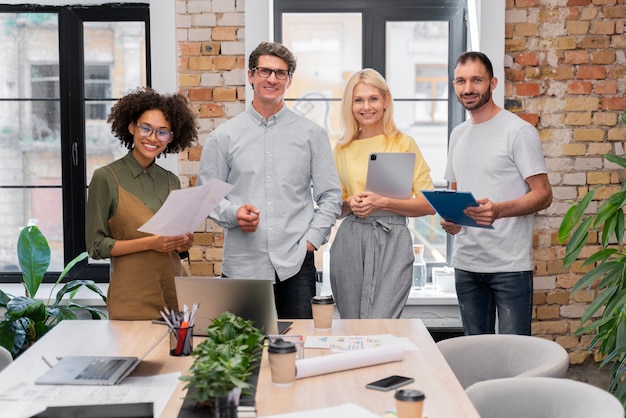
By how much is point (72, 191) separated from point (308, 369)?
2.86 meters

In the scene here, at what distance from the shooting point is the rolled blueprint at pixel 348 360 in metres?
2.05

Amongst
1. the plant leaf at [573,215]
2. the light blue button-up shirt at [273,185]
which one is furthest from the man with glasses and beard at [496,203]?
the light blue button-up shirt at [273,185]

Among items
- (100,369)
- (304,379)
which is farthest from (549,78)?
(100,369)

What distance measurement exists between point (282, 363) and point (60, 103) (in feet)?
9.96

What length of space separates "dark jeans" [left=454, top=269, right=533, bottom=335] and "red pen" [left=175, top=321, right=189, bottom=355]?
5.16 feet

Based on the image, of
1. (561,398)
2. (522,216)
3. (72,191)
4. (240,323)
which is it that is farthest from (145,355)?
(72,191)

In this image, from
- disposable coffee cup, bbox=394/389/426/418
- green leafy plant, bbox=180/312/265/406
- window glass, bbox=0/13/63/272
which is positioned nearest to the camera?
disposable coffee cup, bbox=394/389/426/418

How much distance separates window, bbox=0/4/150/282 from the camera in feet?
14.7

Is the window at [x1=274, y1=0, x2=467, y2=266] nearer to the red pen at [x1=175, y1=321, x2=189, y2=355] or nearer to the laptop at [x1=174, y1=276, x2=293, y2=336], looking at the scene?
the laptop at [x1=174, y1=276, x2=293, y2=336]

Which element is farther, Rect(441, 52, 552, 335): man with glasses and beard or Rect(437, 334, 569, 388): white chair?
Rect(441, 52, 552, 335): man with glasses and beard

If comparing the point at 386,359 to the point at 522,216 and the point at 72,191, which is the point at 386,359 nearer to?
the point at 522,216

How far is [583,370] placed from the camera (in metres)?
4.30

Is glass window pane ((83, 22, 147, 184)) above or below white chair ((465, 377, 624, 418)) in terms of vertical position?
above

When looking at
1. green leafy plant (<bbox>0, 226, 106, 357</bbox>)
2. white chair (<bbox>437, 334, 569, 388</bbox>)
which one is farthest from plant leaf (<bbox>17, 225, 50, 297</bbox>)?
white chair (<bbox>437, 334, 569, 388</bbox>)
